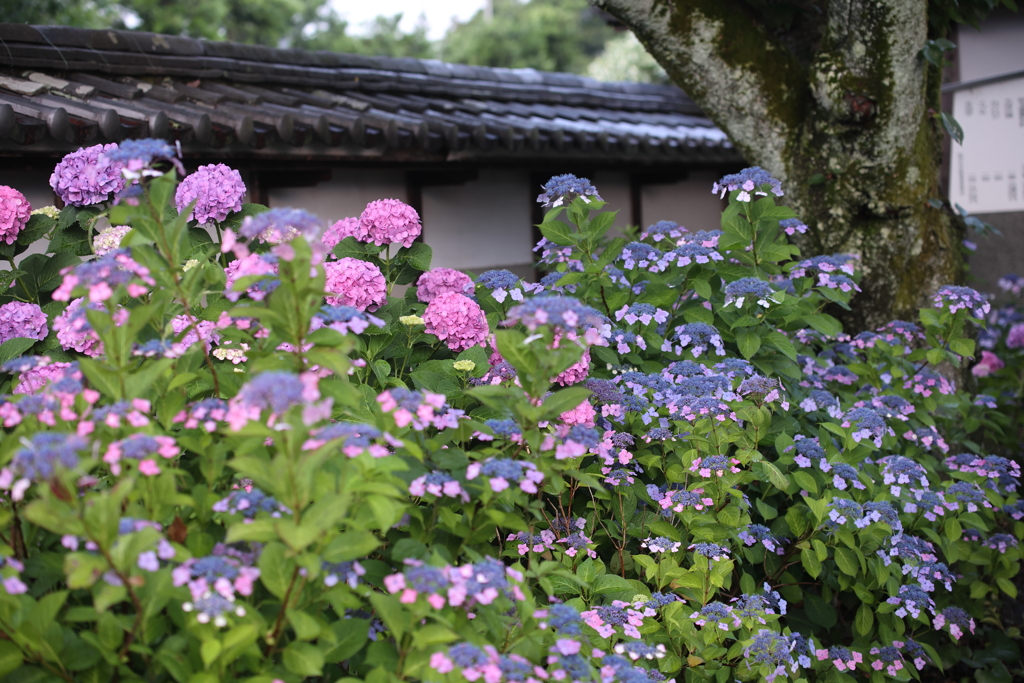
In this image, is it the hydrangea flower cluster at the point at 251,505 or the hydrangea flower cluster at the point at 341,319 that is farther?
the hydrangea flower cluster at the point at 341,319

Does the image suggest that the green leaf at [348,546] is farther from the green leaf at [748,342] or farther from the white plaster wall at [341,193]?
the white plaster wall at [341,193]

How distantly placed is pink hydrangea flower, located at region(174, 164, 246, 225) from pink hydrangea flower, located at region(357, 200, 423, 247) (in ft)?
1.19

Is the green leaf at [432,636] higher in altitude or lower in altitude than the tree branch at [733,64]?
lower

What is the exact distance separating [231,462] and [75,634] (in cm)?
44

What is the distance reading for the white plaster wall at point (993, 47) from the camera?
5.93 metres

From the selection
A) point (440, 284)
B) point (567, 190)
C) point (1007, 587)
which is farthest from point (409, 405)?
point (1007, 587)

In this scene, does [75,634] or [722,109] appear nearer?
[75,634]

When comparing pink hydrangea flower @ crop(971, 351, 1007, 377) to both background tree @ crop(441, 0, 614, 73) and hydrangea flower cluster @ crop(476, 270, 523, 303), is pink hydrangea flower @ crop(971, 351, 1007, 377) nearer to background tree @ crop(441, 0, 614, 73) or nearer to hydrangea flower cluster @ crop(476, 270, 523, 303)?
hydrangea flower cluster @ crop(476, 270, 523, 303)

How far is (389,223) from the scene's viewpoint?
2436mm

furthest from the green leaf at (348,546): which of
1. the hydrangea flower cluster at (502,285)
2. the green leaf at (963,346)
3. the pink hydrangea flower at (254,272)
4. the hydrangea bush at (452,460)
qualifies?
the green leaf at (963,346)

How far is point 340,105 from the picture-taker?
4.77 m

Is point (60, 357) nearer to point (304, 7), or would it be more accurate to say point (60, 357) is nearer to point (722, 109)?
point (722, 109)

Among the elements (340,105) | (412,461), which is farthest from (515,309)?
(340,105)

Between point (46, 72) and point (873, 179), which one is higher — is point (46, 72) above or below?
above
